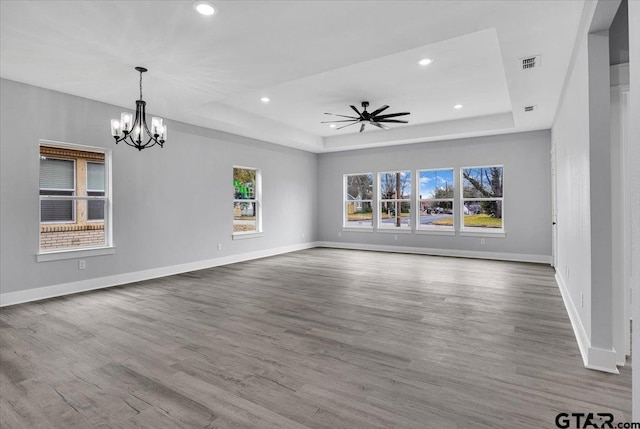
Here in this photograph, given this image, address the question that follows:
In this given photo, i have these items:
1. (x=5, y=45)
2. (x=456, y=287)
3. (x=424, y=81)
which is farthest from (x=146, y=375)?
(x=424, y=81)

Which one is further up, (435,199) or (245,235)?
(435,199)

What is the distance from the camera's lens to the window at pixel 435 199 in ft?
27.2

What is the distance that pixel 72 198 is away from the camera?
483 centimetres

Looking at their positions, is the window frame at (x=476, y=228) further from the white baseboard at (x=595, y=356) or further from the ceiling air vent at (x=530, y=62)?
the white baseboard at (x=595, y=356)

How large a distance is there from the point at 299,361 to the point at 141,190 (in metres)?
4.43

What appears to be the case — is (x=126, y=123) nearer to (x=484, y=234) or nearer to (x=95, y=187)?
(x=95, y=187)

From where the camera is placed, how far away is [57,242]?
498cm

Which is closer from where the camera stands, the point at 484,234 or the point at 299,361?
the point at 299,361

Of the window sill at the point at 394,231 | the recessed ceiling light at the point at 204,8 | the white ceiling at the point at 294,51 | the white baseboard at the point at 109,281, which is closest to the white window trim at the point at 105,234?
the white baseboard at the point at 109,281

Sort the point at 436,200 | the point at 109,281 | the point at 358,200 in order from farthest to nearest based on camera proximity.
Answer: the point at 358,200 < the point at 436,200 < the point at 109,281

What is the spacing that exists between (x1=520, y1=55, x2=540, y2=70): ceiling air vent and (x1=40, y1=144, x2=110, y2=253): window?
584 centimetres

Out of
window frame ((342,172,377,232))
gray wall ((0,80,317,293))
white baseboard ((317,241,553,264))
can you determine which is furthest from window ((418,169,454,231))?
gray wall ((0,80,317,293))

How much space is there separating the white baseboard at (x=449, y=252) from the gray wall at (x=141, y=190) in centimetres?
158

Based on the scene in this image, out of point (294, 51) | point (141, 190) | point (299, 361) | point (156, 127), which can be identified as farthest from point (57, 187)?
point (299, 361)
